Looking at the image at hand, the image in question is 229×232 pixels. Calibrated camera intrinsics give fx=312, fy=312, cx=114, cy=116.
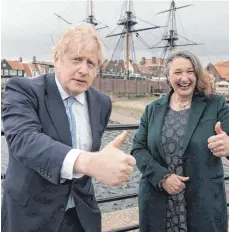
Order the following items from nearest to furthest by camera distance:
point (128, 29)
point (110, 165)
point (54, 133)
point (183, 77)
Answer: point (110, 165) → point (54, 133) → point (183, 77) → point (128, 29)

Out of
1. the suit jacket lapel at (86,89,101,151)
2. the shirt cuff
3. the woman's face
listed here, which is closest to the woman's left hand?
the woman's face

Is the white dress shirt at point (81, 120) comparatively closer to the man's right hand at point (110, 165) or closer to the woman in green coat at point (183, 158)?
the man's right hand at point (110, 165)

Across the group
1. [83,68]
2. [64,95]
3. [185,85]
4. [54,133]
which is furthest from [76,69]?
[185,85]

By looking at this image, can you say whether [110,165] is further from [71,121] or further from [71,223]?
[71,223]

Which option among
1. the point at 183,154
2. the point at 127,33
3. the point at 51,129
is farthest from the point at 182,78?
the point at 127,33

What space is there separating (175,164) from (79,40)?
102 cm

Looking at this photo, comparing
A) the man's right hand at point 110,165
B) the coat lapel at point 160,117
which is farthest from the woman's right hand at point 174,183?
the man's right hand at point 110,165

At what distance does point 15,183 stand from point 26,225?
0.19 m

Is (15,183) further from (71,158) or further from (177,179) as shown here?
(177,179)

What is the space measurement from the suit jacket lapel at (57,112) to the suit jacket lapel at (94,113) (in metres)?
0.13

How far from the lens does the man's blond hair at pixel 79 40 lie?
1290 mm

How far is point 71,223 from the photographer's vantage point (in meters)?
1.44

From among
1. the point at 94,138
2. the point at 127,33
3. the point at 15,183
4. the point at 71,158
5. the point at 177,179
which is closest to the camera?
the point at 71,158

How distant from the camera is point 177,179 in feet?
6.09
